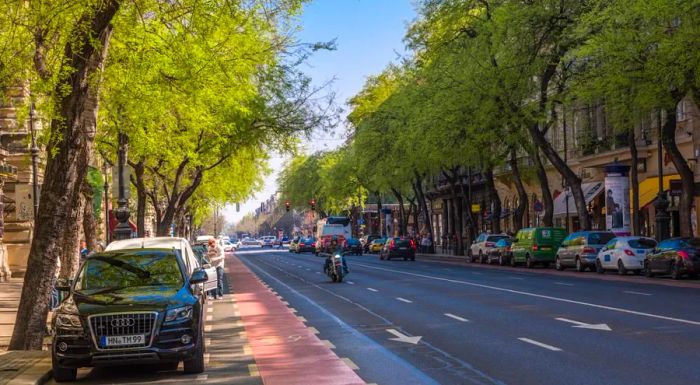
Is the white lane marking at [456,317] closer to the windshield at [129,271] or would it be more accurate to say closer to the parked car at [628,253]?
the windshield at [129,271]

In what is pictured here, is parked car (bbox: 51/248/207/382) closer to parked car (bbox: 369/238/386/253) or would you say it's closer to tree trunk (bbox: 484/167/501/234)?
tree trunk (bbox: 484/167/501/234)

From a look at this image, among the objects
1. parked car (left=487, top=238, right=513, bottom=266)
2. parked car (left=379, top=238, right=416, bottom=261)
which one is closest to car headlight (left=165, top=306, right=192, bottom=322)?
parked car (left=487, top=238, right=513, bottom=266)

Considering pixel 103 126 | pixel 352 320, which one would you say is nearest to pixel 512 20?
pixel 103 126

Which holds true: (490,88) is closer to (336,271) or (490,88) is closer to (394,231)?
(336,271)

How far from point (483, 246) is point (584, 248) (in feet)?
47.7

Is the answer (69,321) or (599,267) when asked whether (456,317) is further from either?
(599,267)

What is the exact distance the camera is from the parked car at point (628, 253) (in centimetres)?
3709

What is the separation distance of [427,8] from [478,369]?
33.7 meters

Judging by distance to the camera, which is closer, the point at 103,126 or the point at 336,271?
the point at 103,126

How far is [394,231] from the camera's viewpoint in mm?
120500

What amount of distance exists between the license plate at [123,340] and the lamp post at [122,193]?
1479 centimetres

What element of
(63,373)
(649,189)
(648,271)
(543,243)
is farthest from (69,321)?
(649,189)

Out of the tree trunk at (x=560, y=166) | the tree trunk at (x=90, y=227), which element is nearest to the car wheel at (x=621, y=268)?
the tree trunk at (x=560, y=166)

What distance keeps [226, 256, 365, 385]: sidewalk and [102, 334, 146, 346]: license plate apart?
5.27 ft
